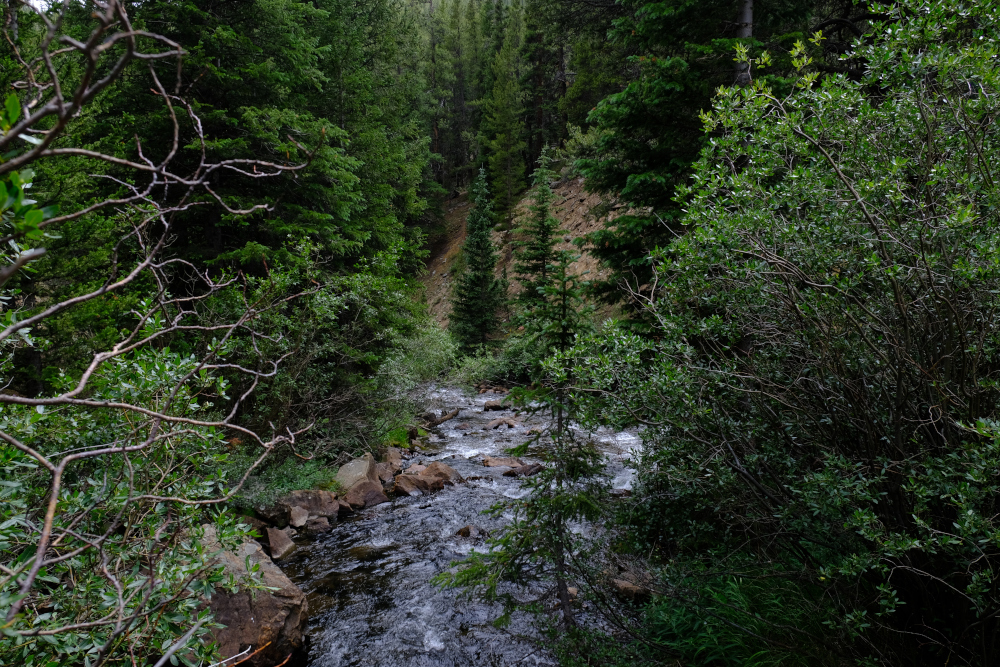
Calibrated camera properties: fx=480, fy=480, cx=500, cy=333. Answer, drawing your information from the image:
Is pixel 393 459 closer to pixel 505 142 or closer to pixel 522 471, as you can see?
pixel 522 471

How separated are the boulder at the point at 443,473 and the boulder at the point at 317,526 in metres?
2.12

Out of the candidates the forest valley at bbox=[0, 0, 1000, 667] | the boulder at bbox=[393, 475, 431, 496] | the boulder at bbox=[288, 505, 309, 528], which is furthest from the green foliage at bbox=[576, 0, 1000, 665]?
the boulder at bbox=[288, 505, 309, 528]

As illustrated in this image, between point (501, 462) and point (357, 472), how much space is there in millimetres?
3249

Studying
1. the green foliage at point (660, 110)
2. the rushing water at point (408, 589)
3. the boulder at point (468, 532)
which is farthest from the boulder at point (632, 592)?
the green foliage at point (660, 110)

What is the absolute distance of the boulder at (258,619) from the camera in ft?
15.0

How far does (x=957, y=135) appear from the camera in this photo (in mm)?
3230

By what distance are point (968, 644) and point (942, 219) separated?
261 centimetres

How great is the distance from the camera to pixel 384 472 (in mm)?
10273

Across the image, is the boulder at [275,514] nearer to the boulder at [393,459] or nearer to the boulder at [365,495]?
the boulder at [365,495]

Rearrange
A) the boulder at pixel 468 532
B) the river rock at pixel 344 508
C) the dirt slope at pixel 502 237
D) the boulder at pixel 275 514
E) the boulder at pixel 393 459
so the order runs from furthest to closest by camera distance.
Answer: the dirt slope at pixel 502 237
the boulder at pixel 393 459
the river rock at pixel 344 508
the boulder at pixel 275 514
the boulder at pixel 468 532

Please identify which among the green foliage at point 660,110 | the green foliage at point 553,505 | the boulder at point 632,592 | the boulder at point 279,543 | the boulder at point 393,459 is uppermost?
the green foliage at point 660,110

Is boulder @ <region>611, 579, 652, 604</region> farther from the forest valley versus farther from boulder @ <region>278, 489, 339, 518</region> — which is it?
boulder @ <region>278, 489, 339, 518</region>

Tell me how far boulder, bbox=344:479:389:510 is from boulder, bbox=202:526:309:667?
344cm

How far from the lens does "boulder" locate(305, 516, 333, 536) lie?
312 inches
